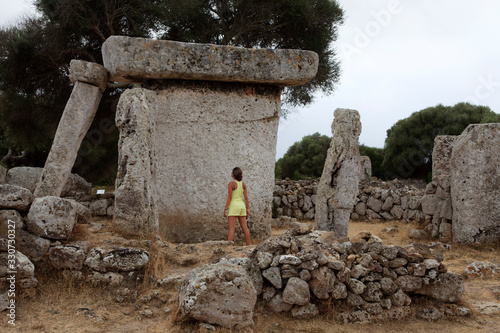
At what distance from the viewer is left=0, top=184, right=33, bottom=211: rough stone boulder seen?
16.1ft

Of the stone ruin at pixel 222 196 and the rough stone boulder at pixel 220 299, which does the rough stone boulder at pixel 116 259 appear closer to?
the stone ruin at pixel 222 196

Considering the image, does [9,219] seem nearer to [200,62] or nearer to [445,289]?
[200,62]

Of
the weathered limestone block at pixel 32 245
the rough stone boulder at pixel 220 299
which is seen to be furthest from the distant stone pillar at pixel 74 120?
the rough stone boulder at pixel 220 299

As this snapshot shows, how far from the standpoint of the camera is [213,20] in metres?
13.5

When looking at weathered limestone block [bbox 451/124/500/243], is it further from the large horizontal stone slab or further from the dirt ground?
the large horizontal stone slab

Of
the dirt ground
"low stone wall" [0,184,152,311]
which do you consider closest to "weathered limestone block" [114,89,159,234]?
the dirt ground

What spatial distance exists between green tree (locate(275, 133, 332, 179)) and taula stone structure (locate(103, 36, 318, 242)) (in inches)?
623

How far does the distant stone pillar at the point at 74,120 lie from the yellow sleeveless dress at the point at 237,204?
2709 millimetres

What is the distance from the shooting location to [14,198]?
4969 mm

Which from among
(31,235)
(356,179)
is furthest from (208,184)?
(31,235)

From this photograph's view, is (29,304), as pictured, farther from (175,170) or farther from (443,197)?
(443,197)

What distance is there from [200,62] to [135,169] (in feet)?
6.83

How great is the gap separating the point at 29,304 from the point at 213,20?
34.6ft

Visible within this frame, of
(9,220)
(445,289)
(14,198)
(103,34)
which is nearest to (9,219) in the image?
(9,220)
